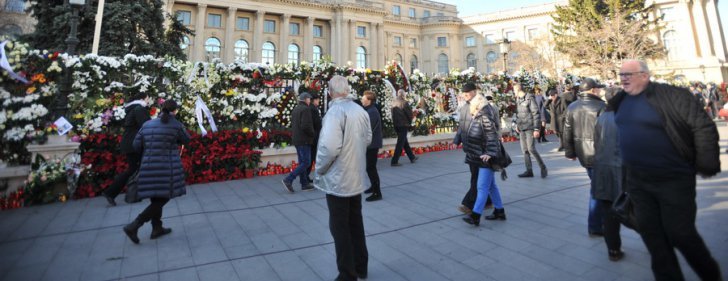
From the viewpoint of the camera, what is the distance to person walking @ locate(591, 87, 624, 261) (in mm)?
3268

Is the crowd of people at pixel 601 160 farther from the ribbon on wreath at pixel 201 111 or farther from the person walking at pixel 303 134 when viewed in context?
the ribbon on wreath at pixel 201 111

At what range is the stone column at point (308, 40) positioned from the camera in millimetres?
54094

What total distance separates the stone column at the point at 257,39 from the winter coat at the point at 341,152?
51.6 m

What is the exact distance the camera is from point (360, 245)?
10.3 feet

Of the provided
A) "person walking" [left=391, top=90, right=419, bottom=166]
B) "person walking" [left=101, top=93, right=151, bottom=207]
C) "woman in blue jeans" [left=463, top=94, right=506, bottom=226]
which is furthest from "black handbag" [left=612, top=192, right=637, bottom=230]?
"person walking" [left=101, top=93, right=151, bottom=207]

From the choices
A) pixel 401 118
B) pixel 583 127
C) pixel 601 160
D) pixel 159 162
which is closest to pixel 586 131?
pixel 583 127

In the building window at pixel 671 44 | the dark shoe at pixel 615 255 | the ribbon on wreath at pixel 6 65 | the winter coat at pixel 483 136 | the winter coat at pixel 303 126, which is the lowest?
the dark shoe at pixel 615 255

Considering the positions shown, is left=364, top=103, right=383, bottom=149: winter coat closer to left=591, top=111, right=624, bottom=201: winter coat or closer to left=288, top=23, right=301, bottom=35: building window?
left=591, top=111, right=624, bottom=201: winter coat

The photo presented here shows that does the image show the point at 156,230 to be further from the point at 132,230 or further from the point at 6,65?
the point at 6,65

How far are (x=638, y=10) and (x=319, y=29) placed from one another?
4377cm

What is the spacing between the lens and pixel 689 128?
2393mm

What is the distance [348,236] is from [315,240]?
130 centimetres

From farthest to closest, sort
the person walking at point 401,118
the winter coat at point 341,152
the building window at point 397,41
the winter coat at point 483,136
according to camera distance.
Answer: the building window at point 397,41 < the person walking at point 401,118 < the winter coat at point 483,136 < the winter coat at point 341,152

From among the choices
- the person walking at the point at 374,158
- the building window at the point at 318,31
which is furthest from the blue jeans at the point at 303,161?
the building window at the point at 318,31
